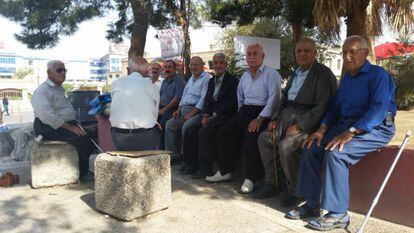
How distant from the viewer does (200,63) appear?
5961 mm

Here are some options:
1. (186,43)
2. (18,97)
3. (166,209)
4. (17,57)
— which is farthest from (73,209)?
(17,57)

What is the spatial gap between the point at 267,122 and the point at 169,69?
2445 mm

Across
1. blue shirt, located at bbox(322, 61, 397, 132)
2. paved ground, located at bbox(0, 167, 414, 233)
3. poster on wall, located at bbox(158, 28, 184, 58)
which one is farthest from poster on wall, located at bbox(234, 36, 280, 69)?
blue shirt, located at bbox(322, 61, 397, 132)

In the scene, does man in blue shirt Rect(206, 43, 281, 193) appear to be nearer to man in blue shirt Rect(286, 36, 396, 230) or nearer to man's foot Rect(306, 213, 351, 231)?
man in blue shirt Rect(286, 36, 396, 230)

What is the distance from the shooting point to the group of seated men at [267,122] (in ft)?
11.3

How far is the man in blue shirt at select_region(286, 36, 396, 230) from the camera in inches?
134

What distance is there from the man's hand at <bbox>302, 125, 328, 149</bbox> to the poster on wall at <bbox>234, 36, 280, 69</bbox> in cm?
493

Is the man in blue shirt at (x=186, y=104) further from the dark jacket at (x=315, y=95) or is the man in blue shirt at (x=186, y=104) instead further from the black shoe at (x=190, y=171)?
the dark jacket at (x=315, y=95)

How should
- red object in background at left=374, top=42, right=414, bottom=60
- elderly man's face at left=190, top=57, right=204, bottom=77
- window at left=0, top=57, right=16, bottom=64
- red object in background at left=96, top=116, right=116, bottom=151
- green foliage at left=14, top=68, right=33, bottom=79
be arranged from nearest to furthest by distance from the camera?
elderly man's face at left=190, top=57, right=204, bottom=77 → red object in background at left=96, top=116, right=116, bottom=151 → red object in background at left=374, top=42, right=414, bottom=60 → green foliage at left=14, top=68, right=33, bottom=79 → window at left=0, top=57, right=16, bottom=64

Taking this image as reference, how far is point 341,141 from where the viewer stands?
135 inches

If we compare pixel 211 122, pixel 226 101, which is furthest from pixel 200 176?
pixel 226 101

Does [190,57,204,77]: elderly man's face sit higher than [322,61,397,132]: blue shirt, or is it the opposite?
[190,57,204,77]: elderly man's face

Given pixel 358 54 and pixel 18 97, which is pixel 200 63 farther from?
pixel 18 97

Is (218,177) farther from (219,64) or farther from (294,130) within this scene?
(219,64)
